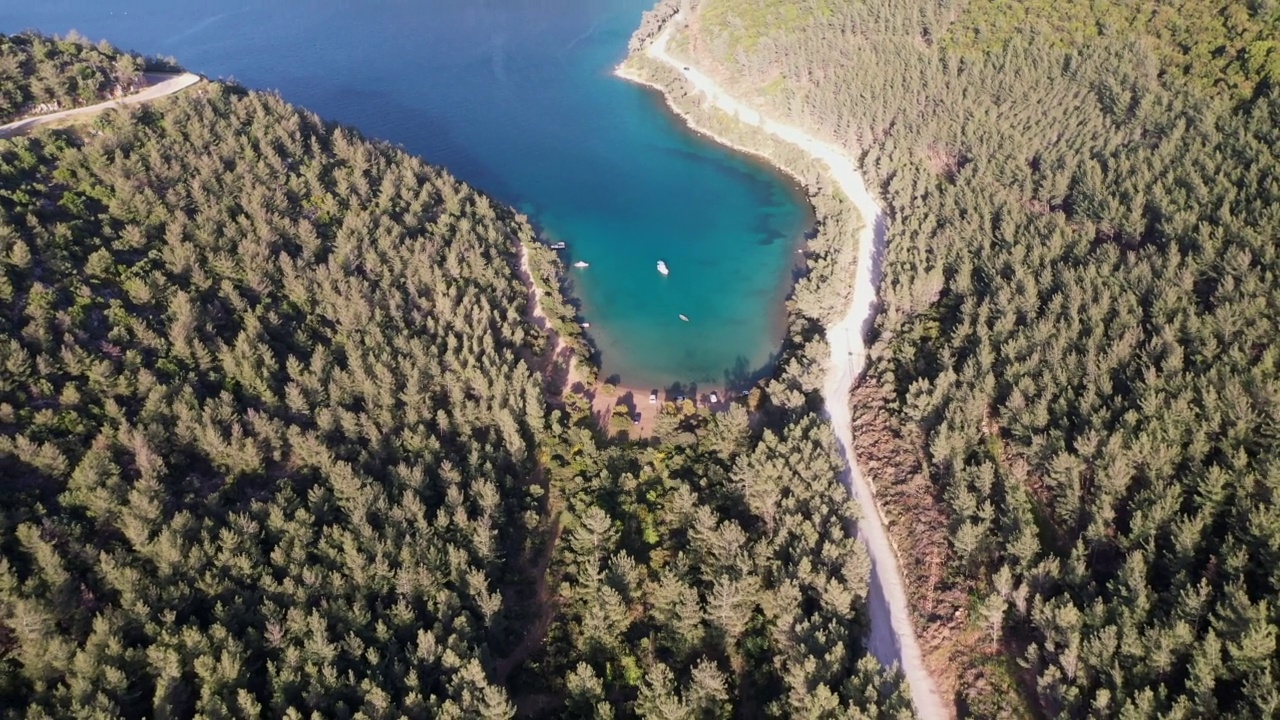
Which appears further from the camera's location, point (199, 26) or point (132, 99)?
point (199, 26)

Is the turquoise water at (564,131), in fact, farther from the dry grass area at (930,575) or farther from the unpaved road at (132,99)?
the unpaved road at (132,99)

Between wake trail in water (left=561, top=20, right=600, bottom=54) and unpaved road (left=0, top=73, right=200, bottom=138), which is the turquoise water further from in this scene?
unpaved road (left=0, top=73, right=200, bottom=138)

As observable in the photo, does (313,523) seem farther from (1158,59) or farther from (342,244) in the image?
(1158,59)

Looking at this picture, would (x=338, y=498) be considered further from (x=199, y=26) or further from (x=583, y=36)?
(x=199, y=26)

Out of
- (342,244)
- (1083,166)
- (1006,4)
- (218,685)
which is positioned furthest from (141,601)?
(1006,4)

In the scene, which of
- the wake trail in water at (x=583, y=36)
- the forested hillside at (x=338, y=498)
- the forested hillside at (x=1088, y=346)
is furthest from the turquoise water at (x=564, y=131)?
the forested hillside at (x=1088, y=346)

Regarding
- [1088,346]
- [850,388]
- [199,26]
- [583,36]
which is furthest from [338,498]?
[199,26]

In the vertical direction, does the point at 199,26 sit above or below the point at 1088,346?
below
